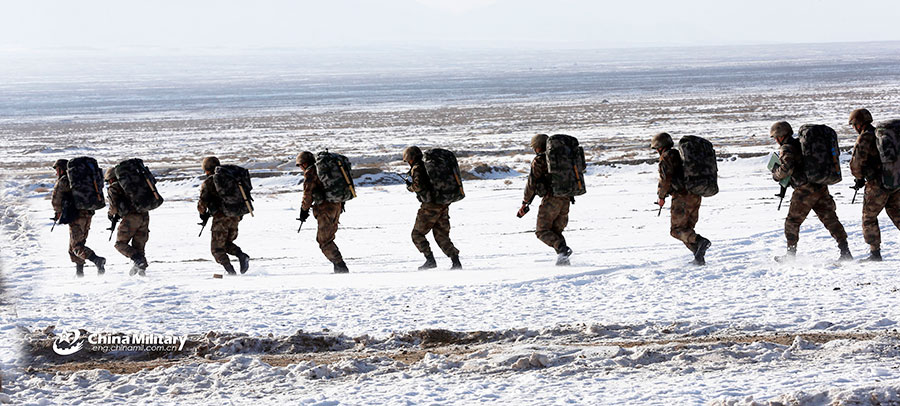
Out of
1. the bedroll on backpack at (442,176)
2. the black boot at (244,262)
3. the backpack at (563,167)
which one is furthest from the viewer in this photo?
the black boot at (244,262)

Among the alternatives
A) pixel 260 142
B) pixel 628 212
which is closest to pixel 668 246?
pixel 628 212

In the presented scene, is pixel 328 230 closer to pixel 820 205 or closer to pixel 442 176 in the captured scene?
pixel 442 176

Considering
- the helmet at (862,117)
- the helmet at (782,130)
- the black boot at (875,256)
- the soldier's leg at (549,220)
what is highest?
the helmet at (862,117)

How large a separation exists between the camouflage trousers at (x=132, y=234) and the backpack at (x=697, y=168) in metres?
6.12

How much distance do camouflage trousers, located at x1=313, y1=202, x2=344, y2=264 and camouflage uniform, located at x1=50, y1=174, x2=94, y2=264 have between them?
2634mm

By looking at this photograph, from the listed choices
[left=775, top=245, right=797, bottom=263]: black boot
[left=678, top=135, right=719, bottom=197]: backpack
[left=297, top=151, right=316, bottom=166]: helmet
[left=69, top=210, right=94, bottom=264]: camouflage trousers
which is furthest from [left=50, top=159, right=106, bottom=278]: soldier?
[left=775, top=245, right=797, bottom=263]: black boot

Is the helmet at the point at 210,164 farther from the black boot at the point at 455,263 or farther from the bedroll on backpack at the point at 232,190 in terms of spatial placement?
the black boot at the point at 455,263

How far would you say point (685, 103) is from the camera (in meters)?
49.5

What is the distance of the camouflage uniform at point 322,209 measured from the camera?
30.5 ft

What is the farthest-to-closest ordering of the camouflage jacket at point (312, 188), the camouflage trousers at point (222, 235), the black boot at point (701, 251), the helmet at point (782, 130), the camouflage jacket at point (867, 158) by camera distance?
the camouflage trousers at point (222, 235)
the camouflage jacket at point (312, 188)
the black boot at point (701, 251)
the helmet at point (782, 130)
the camouflage jacket at point (867, 158)

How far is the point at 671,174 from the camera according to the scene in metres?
8.62

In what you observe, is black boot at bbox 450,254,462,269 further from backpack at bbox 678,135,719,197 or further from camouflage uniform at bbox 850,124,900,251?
camouflage uniform at bbox 850,124,900,251

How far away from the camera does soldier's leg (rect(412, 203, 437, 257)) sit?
9.30m

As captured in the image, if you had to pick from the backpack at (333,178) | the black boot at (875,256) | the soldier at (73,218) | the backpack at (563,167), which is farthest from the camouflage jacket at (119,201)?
the black boot at (875,256)
